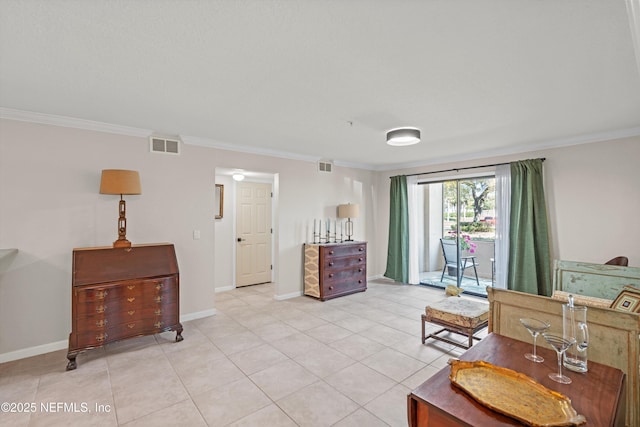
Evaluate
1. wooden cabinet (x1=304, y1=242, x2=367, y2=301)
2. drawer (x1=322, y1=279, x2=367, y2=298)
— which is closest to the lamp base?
wooden cabinet (x1=304, y1=242, x2=367, y2=301)

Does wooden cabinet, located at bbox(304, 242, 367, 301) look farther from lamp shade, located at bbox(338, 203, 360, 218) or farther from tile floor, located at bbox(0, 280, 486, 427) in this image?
tile floor, located at bbox(0, 280, 486, 427)

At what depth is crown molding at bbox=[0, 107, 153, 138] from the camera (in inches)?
117

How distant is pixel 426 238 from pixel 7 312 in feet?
23.6

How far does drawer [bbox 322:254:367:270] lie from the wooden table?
348 centimetres

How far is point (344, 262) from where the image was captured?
5.23 metres

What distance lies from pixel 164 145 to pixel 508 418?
4.20m

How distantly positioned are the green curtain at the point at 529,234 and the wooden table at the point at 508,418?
10.7 feet

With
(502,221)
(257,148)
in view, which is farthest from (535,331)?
(257,148)

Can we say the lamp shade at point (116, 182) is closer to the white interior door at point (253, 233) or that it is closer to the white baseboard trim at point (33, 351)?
the white baseboard trim at point (33, 351)

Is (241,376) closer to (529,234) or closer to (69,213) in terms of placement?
(69,213)

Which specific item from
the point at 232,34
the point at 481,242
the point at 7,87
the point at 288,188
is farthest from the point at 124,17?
the point at 481,242

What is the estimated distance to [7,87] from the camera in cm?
244

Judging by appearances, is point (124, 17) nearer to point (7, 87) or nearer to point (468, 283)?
point (7, 87)

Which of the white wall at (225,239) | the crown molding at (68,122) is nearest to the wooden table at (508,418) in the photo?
the crown molding at (68,122)
